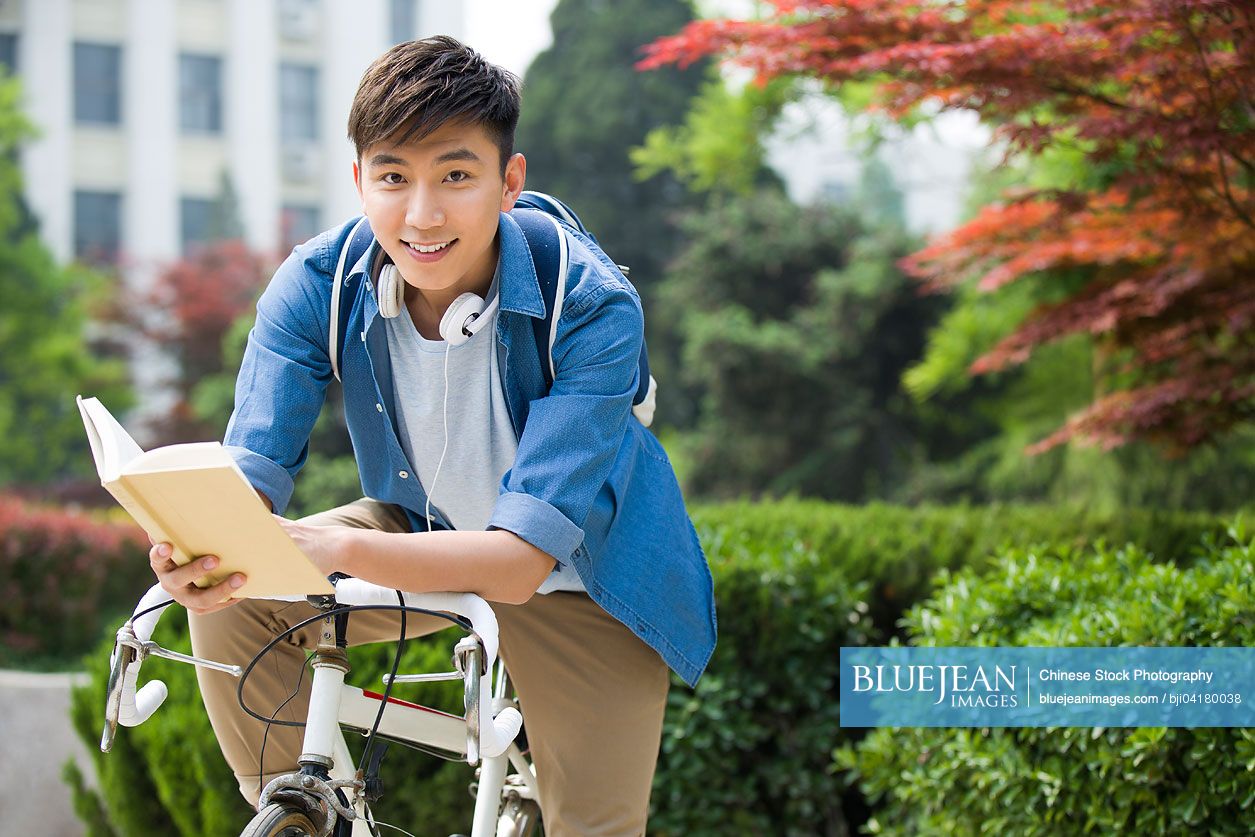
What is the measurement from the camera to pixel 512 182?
2.02 metres

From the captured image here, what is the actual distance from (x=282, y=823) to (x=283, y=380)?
0.63m

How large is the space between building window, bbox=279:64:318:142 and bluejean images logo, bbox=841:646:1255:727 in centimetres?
2124

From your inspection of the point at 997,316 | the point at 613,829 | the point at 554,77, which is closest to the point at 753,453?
the point at 997,316

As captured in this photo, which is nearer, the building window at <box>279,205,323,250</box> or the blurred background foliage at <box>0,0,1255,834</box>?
the blurred background foliage at <box>0,0,1255,834</box>

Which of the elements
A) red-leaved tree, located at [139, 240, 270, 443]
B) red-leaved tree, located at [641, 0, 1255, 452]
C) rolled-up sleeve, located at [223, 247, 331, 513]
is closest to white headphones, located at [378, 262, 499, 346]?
rolled-up sleeve, located at [223, 247, 331, 513]

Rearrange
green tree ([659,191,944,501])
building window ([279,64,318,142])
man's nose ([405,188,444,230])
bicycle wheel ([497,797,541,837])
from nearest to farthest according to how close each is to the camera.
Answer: man's nose ([405,188,444,230])
bicycle wheel ([497,797,541,837])
green tree ([659,191,944,501])
building window ([279,64,318,142])

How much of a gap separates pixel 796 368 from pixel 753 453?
758 millimetres

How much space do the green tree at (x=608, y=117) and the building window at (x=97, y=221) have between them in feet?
31.6

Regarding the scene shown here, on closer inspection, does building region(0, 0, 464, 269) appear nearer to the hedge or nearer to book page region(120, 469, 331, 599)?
the hedge

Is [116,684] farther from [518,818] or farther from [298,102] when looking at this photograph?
[298,102]

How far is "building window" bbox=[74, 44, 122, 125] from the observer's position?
21984 millimetres

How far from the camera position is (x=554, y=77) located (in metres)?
15.3

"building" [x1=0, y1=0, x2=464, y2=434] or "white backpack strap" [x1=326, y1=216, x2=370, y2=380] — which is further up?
"white backpack strap" [x1=326, y1=216, x2=370, y2=380]

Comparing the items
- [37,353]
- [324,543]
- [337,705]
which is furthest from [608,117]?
[324,543]
